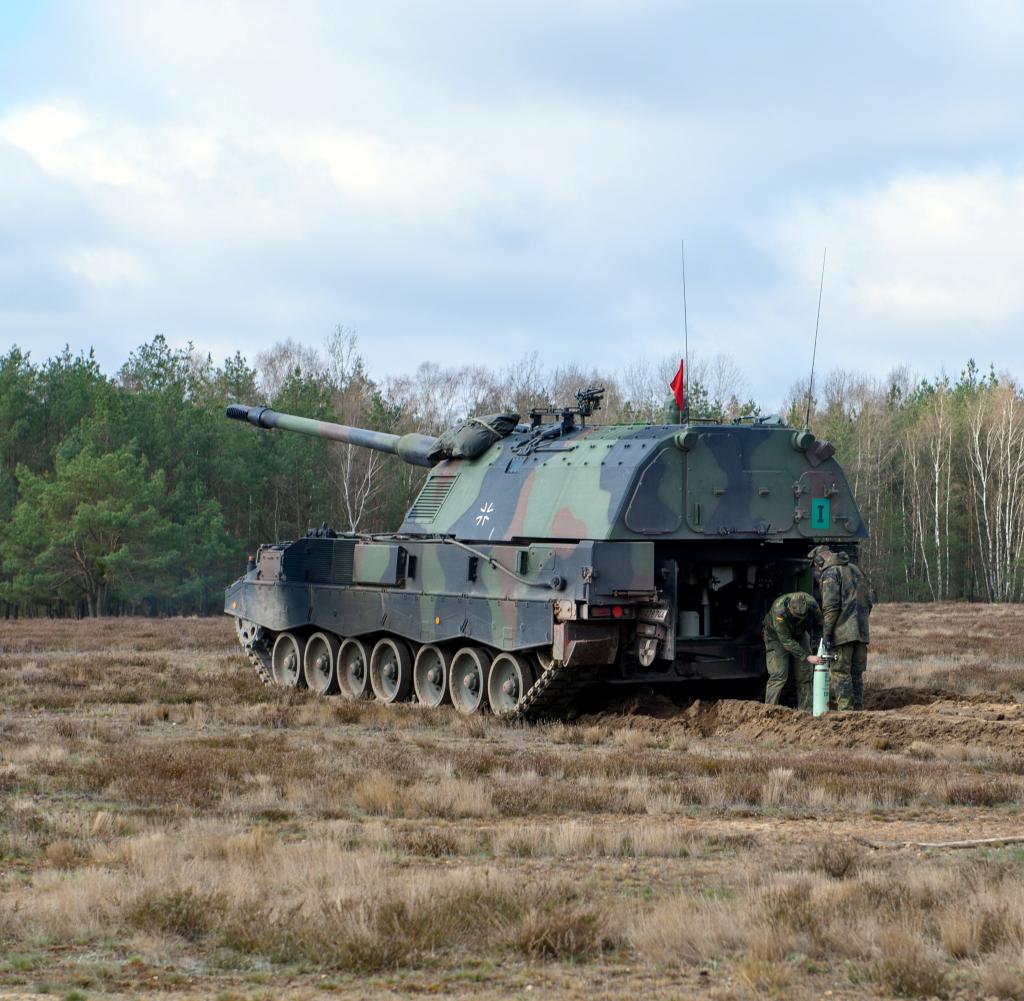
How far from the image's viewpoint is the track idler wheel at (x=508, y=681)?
53.0 ft

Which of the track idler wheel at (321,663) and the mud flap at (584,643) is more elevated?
the mud flap at (584,643)

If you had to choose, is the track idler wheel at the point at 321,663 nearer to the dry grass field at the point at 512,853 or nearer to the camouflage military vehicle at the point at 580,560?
the camouflage military vehicle at the point at 580,560

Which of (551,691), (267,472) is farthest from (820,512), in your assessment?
(267,472)

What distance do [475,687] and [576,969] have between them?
1062 cm

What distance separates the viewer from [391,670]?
1858 centimetres

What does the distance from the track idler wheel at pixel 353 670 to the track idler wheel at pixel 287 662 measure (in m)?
1.02

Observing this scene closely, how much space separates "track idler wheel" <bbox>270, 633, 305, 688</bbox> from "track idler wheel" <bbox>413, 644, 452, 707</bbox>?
287 centimetres

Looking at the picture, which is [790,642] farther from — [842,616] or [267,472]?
[267,472]

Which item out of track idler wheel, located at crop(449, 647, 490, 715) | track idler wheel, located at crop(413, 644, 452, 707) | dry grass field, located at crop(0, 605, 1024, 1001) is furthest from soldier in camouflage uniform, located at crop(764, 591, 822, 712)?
track idler wheel, located at crop(413, 644, 452, 707)

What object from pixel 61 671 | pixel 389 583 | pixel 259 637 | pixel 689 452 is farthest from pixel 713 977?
pixel 61 671

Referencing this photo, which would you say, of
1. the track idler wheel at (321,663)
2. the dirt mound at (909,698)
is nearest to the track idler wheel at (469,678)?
the track idler wheel at (321,663)

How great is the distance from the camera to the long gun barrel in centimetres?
1964

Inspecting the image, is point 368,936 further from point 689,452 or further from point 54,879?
point 689,452

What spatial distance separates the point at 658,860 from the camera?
884cm
